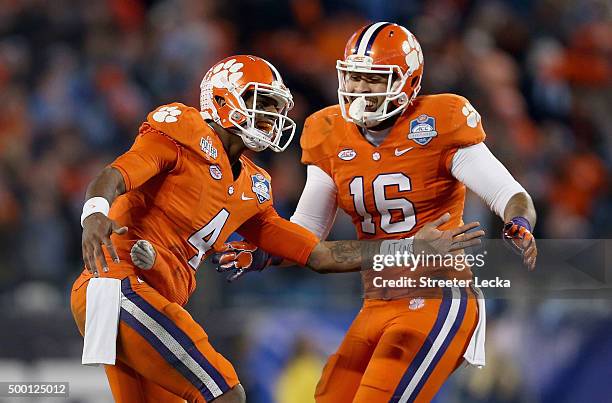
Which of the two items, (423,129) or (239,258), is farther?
(239,258)

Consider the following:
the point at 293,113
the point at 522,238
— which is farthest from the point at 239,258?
the point at 293,113

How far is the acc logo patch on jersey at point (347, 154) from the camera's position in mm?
3820

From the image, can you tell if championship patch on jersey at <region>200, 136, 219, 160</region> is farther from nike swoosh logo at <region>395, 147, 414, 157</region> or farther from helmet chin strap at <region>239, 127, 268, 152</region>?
nike swoosh logo at <region>395, 147, 414, 157</region>

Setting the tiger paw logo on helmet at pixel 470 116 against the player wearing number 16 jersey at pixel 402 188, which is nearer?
the player wearing number 16 jersey at pixel 402 188

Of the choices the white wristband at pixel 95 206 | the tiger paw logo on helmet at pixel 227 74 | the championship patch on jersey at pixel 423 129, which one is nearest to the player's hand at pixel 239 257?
the tiger paw logo on helmet at pixel 227 74

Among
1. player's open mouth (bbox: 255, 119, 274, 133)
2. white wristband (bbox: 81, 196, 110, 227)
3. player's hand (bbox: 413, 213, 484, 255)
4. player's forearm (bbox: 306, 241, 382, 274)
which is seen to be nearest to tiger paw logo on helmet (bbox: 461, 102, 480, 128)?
player's hand (bbox: 413, 213, 484, 255)

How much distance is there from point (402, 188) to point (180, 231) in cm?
80

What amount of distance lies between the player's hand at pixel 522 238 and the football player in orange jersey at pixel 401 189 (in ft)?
0.26

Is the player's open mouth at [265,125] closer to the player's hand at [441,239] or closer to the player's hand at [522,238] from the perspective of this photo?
the player's hand at [441,239]

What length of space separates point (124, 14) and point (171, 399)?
14.7 feet

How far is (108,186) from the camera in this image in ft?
10.5

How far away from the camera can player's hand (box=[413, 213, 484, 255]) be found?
11.6 ft

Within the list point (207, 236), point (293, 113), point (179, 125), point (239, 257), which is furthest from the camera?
point (293, 113)

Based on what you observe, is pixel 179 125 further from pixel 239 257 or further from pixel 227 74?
pixel 239 257
